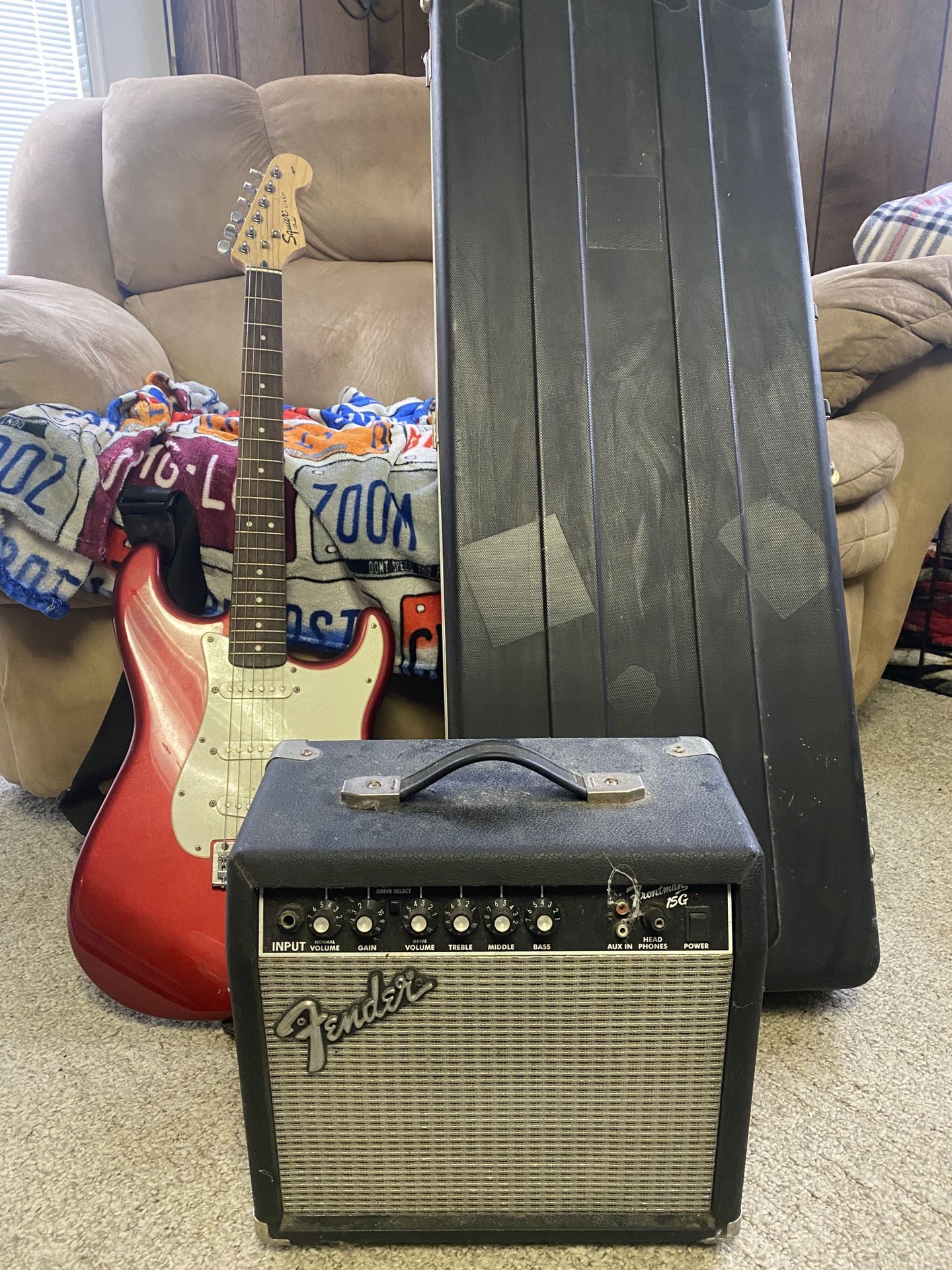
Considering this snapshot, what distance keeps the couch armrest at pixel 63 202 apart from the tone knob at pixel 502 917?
5.20 ft

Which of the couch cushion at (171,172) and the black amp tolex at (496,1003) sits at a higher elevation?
the couch cushion at (171,172)

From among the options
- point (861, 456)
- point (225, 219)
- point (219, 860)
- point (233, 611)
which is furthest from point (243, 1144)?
point (225, 219)

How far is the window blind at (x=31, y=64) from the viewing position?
231cm

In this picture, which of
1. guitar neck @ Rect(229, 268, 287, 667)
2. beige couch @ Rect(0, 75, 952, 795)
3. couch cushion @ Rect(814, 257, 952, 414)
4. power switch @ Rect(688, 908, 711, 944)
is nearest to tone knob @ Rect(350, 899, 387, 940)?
power switch @ Rect(688, 908, 711, 944)

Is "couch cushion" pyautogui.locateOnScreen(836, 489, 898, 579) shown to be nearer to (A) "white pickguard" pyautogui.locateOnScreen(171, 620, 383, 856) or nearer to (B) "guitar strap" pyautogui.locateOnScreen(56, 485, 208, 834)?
(A) "white pickguard" pyautogui.locateOnScreen(171, 620, 383, 856)

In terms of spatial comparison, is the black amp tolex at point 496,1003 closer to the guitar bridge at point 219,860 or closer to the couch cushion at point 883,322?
the guitar bridge at point 219,860

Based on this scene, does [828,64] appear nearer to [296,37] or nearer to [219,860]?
[296,37]

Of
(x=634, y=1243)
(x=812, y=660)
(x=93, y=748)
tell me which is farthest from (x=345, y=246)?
(x=634, y=1243)

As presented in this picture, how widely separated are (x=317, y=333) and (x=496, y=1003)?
148 centimetres

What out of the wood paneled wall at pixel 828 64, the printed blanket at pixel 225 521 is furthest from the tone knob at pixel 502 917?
the wood paneled wall at pixel 828 64

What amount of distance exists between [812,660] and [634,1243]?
0.53m

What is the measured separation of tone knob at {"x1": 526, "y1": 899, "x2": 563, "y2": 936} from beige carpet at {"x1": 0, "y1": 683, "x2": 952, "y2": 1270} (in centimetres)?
26

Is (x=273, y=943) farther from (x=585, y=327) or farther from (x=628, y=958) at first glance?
(x=585, y=327)

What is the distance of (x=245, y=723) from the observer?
99 centimetres
